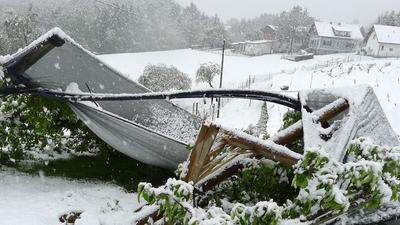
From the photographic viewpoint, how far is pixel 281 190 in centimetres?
439

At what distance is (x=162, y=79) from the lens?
108 feet

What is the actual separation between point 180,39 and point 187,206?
63.8 m

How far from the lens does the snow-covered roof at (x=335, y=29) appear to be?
61781 millimetres

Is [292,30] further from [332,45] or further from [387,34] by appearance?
[387,34]

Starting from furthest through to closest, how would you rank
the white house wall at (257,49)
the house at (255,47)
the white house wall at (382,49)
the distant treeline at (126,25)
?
the house at (255,47)
the white house wall at (257,49)
the white house wall at (382,49)
the distant treeline at (126,25)

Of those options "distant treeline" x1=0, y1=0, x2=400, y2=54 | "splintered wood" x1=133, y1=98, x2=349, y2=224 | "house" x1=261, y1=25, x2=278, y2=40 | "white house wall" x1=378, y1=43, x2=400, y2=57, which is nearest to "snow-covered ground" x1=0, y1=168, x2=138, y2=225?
"splintered wood" x1=133, y1=98, x2=349, y2=224

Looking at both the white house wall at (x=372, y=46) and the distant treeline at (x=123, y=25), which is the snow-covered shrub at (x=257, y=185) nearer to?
the distant treeline at (x=123, y=25)

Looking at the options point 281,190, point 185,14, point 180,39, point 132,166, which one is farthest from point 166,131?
point 185,14

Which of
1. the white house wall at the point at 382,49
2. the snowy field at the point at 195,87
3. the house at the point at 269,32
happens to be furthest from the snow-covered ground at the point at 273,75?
the house at the point at 269,32

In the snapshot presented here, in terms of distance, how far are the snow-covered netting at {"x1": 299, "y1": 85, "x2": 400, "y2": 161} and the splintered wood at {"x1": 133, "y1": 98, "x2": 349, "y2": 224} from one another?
0.11 meters

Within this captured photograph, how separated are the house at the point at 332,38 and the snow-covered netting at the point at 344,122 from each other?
198 ft

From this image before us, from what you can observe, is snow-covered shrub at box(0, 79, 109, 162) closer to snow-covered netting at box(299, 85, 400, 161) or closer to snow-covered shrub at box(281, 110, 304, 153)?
snow-covered shrub at box(281, 110, 304, 153)

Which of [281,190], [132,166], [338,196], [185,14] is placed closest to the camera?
[338,196]

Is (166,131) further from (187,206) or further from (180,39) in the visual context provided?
(180,39)
